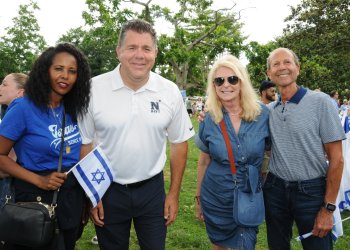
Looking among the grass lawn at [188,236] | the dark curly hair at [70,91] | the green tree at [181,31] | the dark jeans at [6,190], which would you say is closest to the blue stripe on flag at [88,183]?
the dark curly hair at [70,91]

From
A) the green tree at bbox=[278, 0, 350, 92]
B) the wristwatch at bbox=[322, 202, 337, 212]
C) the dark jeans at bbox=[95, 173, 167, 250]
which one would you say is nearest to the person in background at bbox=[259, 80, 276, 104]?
the wristwatch at bbox=[322, 202, 337, 212]

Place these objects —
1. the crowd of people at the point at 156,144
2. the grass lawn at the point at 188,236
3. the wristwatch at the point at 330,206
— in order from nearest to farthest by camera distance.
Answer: the crowd of people at the point at 156,144
the wristwatch at the point at 330,206
the grass lawn at the point at 188,236

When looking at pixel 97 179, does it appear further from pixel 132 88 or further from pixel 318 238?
pixel 318 238

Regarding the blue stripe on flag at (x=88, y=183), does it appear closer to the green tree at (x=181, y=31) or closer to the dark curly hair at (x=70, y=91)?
the dark curly hair at (x=70, y=91)

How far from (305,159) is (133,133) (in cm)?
141

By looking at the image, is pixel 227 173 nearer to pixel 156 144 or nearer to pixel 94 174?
pixel 156 144

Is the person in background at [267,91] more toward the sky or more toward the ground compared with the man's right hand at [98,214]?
more toward the sky

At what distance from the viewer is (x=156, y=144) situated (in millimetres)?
2814

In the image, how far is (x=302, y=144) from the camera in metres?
2.90

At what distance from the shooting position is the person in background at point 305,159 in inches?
113

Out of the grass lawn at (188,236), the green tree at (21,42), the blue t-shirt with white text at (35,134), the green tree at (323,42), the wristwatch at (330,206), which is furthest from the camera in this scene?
the green tree at (21,42)

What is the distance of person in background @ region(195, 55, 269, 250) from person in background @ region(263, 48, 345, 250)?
0.18 m

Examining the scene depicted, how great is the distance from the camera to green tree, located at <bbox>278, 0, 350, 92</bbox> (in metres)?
22.5

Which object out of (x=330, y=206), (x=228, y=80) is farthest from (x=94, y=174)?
(x=330, y=206)
